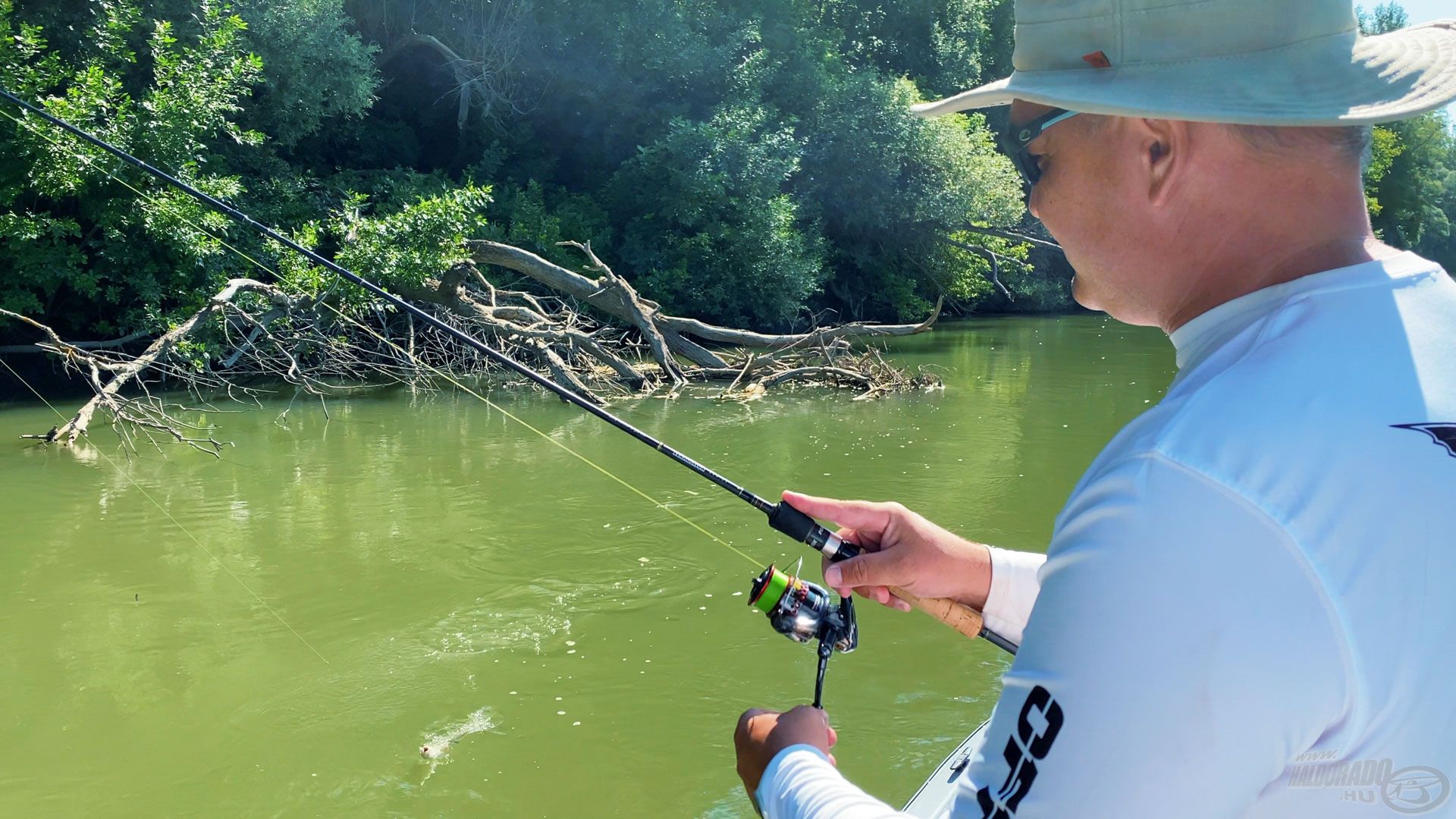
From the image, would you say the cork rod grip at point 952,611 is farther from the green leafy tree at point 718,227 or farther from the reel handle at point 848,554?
the green leafy tree at point 718,227

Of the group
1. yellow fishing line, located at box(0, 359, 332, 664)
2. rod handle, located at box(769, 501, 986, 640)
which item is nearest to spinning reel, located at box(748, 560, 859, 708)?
rod handle, located at box(769, 501, 986, 640)

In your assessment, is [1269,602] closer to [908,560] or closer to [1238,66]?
[1238,66]

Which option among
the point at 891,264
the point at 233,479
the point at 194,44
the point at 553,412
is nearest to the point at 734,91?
the point at 891,264

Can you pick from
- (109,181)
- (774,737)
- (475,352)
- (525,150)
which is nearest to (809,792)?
(774,737)

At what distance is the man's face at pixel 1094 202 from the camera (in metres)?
1.04

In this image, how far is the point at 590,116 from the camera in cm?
2128

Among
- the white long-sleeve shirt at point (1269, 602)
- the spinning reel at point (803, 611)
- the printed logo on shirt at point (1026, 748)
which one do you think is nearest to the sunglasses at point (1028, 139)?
the white long-sleeve shirt at point (1269, 602)

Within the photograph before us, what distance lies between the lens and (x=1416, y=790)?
82 centimetres

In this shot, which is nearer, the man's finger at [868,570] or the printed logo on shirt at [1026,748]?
the printed logo on shirt at [1026,748]

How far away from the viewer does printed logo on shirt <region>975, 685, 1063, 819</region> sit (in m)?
0.84

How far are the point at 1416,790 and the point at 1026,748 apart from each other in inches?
10.9

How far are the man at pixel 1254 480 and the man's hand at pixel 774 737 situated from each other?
42 cm

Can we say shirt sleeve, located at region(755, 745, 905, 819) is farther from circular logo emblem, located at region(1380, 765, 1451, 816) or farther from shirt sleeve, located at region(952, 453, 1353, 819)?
circular logo emblem, located at region(1380, 765, 1451, 816)

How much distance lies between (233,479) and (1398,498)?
26.4 feet
